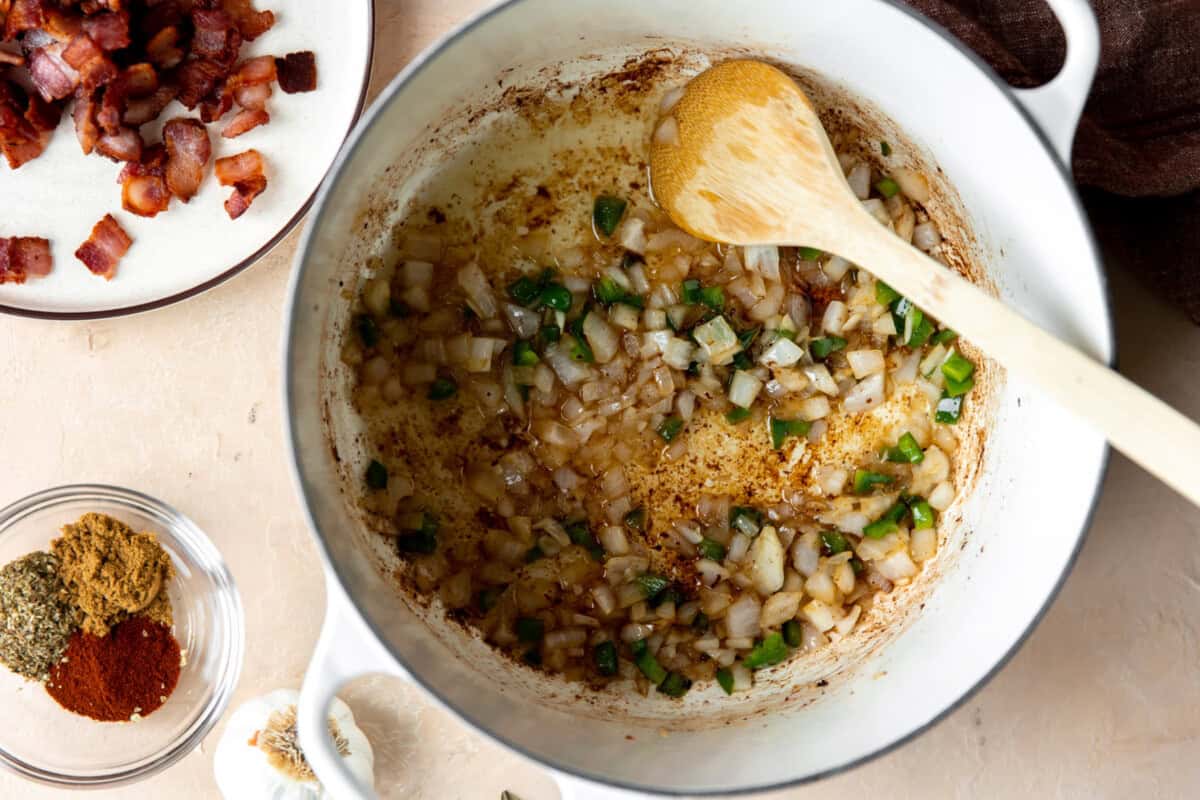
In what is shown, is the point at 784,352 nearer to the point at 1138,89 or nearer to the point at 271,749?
the point at 1138,89

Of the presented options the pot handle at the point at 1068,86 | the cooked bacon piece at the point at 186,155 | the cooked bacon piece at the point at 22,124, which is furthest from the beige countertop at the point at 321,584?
the pot handle at the point at 1068,86

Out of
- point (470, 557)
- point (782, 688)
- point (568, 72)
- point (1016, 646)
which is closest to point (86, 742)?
point (470, 557)

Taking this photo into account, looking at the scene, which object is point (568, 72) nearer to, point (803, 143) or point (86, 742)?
point (803, 143)

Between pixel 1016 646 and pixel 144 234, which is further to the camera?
pixel 144 234

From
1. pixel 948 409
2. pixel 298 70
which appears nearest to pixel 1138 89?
pixel 948 409

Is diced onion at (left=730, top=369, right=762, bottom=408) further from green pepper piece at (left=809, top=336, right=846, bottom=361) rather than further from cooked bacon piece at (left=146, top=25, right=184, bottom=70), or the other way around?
cooked bacon piece at (left=146, top=25, right=184, bottom=70)

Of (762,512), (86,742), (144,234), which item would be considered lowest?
(86,742)
